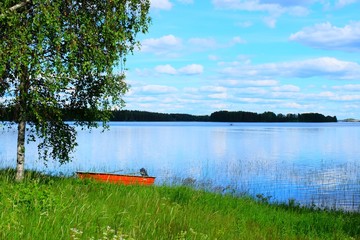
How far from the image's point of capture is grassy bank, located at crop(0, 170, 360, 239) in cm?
802

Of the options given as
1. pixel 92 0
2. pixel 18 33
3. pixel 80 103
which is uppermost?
pixel 92 0

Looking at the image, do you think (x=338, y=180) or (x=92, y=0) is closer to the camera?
(x=92, y=0)

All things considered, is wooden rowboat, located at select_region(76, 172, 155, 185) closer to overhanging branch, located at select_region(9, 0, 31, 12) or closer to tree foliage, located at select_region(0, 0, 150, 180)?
tree foliage, located at select_region(0, 0, 150, 180)

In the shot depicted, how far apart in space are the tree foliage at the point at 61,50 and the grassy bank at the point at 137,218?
12.1 feet

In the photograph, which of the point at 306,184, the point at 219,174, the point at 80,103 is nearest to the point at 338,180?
the point at 306,184

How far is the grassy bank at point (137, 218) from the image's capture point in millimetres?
8023

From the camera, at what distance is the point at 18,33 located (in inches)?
561

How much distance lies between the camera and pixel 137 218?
1026 centimetres

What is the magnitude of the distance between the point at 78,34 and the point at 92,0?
1.65 metres

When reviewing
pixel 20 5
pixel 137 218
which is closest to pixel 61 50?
pixel 20 5

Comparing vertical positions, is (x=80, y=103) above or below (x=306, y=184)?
above

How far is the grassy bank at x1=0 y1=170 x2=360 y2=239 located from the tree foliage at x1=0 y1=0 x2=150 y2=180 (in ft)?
12.1

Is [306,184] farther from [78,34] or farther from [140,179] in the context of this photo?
[78,34]

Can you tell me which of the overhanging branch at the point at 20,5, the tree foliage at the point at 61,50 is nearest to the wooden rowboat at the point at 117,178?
the tree foliage at the point at 61,50
